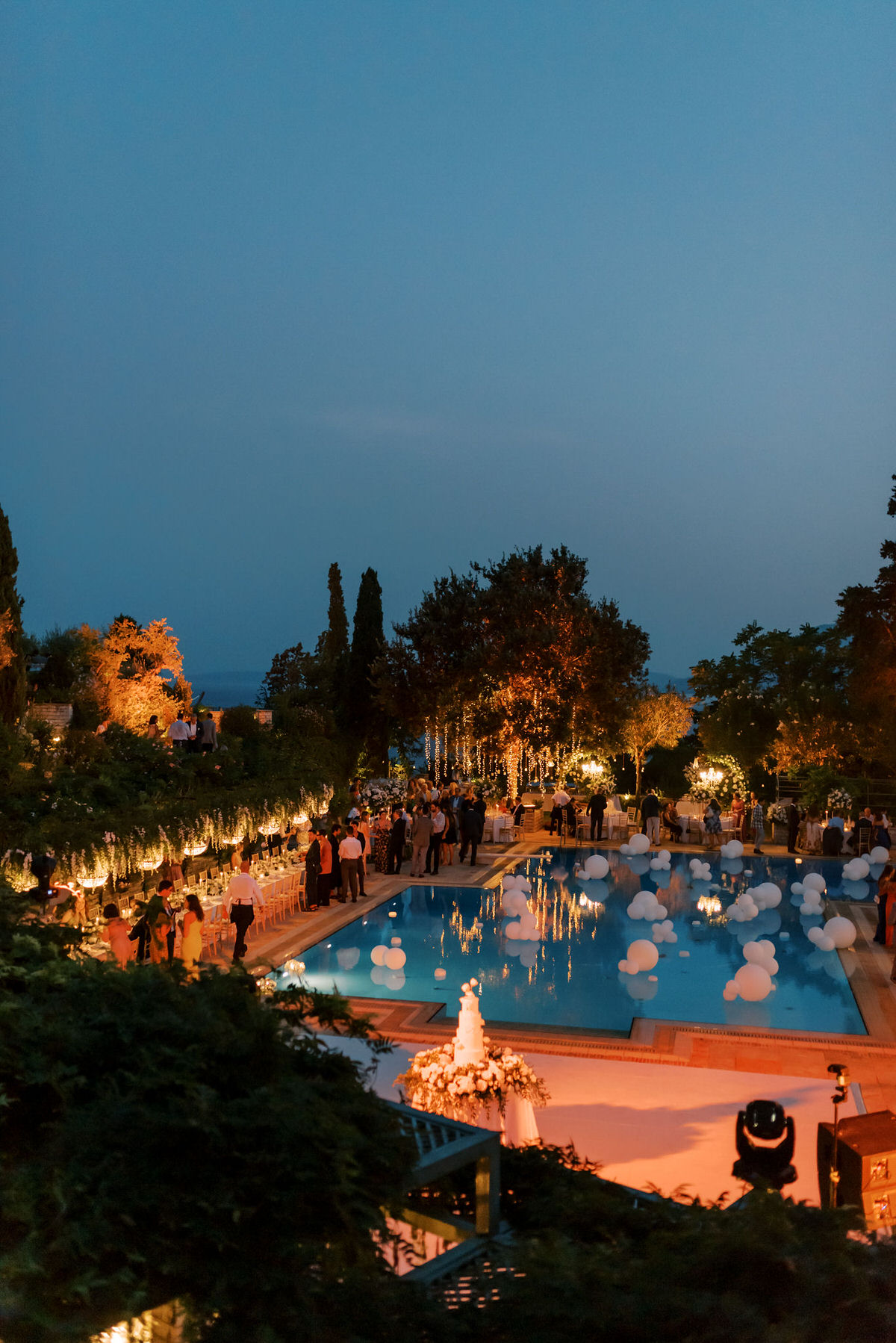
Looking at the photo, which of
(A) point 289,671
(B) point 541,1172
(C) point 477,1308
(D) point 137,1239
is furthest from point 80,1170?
(A) point 289,671

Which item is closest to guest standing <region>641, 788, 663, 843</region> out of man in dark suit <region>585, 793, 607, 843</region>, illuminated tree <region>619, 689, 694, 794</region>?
man in dark suit <region>585, 793, 607, 843</region>

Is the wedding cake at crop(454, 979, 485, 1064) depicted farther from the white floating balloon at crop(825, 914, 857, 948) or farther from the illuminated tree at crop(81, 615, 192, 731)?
the illuminated tree at crop(81, 615, 192, 731)

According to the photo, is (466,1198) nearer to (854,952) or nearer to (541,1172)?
(541,1172)

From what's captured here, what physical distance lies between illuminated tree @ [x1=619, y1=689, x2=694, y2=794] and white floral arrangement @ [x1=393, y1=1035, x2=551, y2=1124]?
23.8 m

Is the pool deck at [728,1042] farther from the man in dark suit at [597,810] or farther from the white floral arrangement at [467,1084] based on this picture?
the man in dark suit at [597,810]

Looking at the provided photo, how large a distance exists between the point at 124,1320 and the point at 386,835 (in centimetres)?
1807

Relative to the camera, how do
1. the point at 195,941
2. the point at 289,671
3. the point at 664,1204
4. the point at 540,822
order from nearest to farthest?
1. the point at 664,1204
2. the point at 195,941
3. the point at 540,822
4. the point at 289,671

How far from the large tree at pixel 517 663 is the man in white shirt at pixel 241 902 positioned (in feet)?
52.9

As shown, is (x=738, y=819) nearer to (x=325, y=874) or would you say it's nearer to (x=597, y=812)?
(x=597, y=812)

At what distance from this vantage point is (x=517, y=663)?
95.0 ft

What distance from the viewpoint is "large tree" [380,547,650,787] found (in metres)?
28.8

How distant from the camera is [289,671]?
37969mm

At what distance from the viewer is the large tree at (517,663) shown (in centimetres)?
2878

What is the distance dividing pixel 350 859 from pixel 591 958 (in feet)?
15.3
